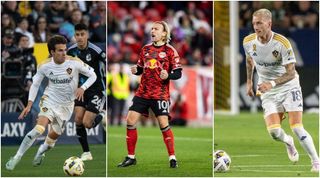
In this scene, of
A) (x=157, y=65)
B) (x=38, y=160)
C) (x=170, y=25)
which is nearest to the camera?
(x=157, y=65)

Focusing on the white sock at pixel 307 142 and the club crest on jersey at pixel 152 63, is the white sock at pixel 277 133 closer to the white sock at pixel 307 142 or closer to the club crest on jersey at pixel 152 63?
the white sock at pixel 307 142

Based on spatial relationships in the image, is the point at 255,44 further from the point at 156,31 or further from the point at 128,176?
the point at 128,176

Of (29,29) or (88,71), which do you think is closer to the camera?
(88,71)

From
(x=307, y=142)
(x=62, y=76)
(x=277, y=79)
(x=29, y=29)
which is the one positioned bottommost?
(x=307, y=142)

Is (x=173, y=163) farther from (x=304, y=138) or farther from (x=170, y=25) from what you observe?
(x=170, y=25)

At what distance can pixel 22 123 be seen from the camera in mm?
15211

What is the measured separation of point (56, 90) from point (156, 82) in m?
1.38

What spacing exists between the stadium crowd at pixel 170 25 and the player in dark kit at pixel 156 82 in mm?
12672

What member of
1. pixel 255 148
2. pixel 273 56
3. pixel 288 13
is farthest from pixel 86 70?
pixel 288 13

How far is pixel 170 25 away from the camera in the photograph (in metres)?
24.6

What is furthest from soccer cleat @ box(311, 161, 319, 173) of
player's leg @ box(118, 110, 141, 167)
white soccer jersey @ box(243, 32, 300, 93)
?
player's leg @ box(118, 110, 141, 167)

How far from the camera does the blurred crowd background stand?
50.4 ft

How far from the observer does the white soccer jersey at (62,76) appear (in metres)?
11.0

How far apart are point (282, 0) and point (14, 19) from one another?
8.82 metres
